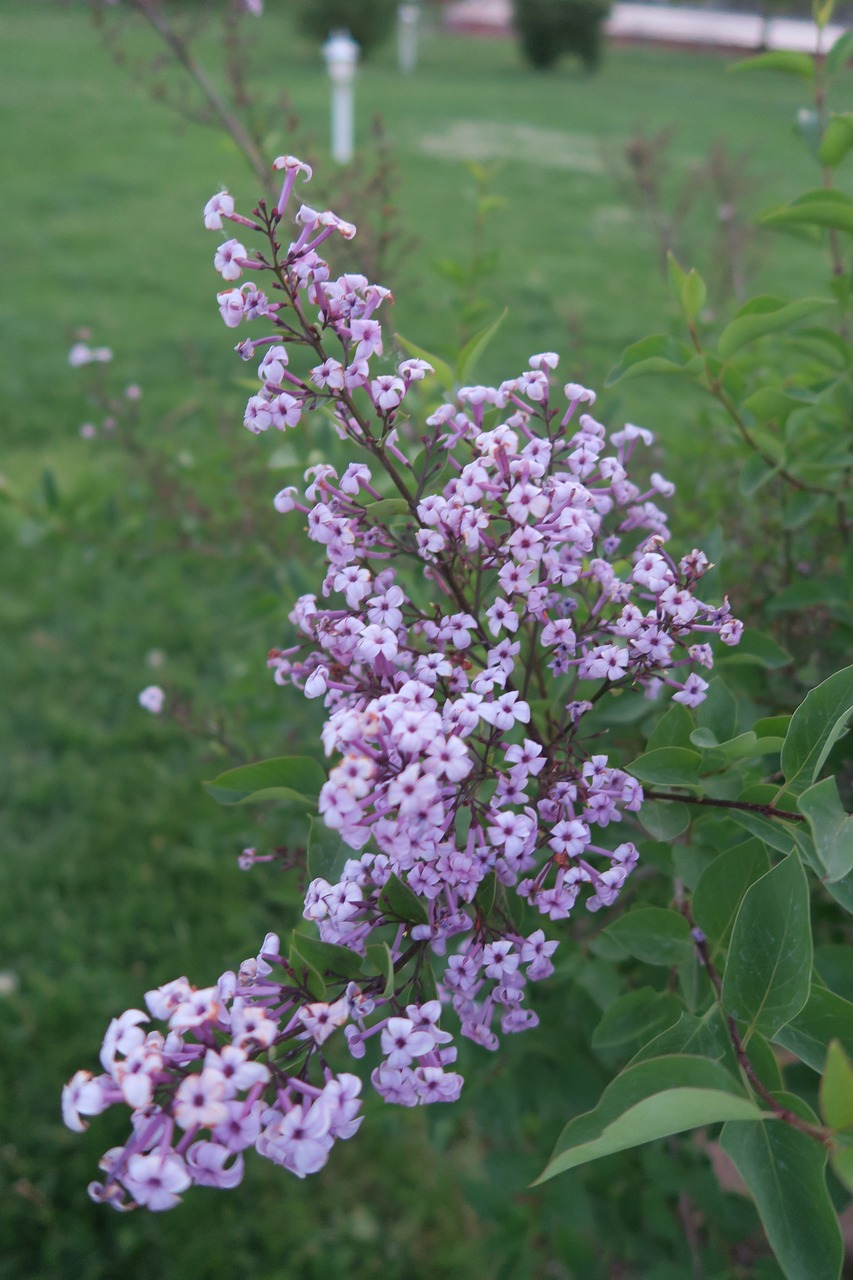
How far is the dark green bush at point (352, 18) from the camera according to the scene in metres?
20.0

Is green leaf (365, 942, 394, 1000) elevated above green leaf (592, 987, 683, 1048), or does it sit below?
above

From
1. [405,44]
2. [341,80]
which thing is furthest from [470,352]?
[405,44]

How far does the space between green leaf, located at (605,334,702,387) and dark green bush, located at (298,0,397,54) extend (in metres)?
21.7

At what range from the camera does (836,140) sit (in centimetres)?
145

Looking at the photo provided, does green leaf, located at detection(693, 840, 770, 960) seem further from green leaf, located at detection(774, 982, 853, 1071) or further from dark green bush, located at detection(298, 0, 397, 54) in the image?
dark green bush, located at detection(298, 0, 397, 54)

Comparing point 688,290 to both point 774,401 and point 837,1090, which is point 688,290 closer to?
point 774,401

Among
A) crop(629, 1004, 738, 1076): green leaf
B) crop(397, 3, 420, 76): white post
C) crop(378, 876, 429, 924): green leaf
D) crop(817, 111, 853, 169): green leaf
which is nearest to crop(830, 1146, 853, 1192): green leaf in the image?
crop(629, 1004, 738, 1076): green leaf

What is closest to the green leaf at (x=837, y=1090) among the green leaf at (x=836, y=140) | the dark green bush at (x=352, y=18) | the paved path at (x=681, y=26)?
the green leaf at (x=836, y=140)

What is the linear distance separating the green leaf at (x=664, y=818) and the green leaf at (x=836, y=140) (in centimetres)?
91

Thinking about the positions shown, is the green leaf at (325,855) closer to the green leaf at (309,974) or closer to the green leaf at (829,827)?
the green leaf at (309,974)

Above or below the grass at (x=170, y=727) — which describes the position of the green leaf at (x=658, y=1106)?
above

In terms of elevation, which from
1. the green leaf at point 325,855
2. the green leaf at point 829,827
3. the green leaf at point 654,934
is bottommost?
the green leaf at point 654,934

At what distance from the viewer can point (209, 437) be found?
4.99 meters

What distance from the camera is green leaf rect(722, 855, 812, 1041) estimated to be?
89 cm
